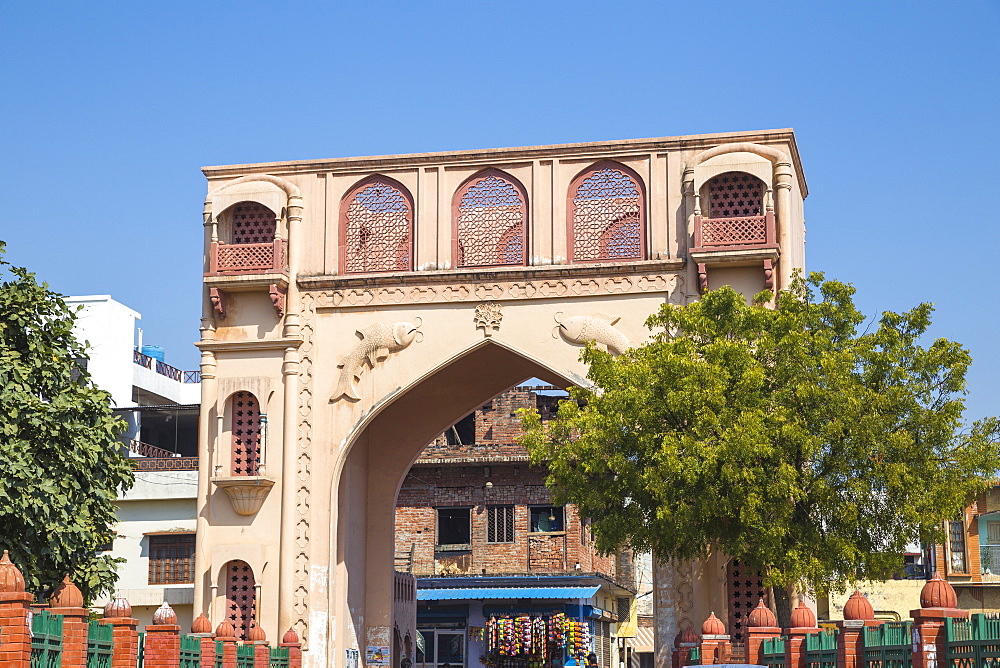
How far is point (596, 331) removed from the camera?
74.6 ft

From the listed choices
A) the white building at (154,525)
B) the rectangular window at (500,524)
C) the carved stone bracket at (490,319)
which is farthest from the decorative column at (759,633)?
the rectangular window at (500,524)

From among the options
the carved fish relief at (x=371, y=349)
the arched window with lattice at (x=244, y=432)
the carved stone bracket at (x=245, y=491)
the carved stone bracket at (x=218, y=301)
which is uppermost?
the carved stone bracket at (x=218, y=301)

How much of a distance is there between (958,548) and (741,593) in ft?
38.6

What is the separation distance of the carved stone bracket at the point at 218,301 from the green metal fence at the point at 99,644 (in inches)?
391

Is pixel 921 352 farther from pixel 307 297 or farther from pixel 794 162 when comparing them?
pixel 307 297

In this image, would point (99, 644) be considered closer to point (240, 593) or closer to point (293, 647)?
point (293, 647)

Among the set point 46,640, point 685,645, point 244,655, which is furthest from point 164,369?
point 46,640

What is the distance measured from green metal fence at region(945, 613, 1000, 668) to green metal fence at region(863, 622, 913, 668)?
76 cm

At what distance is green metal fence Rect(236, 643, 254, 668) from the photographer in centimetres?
1917

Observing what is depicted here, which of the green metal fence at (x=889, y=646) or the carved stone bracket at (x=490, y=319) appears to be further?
the carved stone bracket at (x=490, y=319)

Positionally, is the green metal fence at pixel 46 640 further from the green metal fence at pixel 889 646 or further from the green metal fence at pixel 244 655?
the green metal fence at pixel 889 646

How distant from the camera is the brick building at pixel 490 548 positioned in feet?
122

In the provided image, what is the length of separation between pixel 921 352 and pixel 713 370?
2835 mm

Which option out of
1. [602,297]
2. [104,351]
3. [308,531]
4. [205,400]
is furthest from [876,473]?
[104,351]
